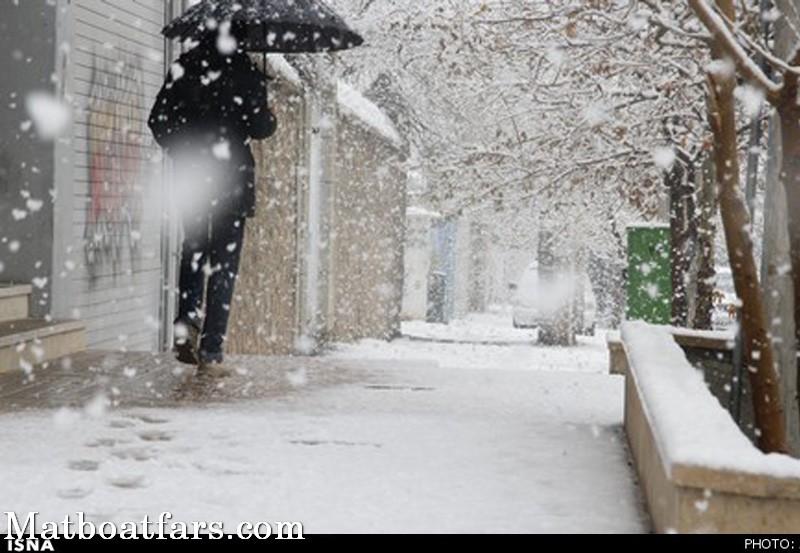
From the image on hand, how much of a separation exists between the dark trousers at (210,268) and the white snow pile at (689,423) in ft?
7.84

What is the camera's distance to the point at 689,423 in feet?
9.52

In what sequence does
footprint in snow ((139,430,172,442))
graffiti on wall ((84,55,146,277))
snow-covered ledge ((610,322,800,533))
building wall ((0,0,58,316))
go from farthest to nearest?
graffiti on wall ((84,55,146,277)) < building wall ((0,0,58,316)) < footprint in snow ((139,430,172,442)) < snow-covered ledge ((610,322,800,533))

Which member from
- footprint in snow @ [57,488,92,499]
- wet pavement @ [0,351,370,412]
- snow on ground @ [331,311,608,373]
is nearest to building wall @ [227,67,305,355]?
snow on ground @ [331,311,608,373]

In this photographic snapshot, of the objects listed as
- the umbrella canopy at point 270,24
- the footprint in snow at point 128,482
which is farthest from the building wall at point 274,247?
the footprint in snow at point 128,482

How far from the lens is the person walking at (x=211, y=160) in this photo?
5867 mm

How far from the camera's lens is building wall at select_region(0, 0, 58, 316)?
7.19 meters

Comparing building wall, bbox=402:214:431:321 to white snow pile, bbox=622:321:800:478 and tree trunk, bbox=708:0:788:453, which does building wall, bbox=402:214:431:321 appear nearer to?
tree trunk, bbox=708:0:788:453

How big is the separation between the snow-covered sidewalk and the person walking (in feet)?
1.85

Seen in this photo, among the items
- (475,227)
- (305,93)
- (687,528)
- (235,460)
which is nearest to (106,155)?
(235,460)

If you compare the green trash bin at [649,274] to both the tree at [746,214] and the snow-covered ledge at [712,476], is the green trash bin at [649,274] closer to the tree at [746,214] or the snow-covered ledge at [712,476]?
the tree at [746,214]

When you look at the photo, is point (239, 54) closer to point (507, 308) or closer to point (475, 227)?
point (475, 227)

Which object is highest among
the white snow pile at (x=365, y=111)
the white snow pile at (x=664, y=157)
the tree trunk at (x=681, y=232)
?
the white snow pile at (x=365, y=111)

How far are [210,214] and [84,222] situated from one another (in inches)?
82.6

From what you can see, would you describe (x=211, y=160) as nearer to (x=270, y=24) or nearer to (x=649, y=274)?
Result: (x=270, y=24)
